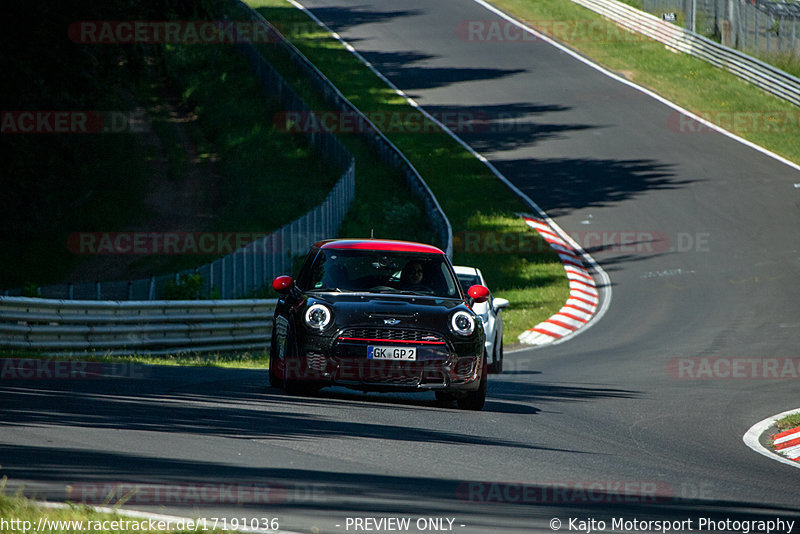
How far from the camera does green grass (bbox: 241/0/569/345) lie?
28.2 meters

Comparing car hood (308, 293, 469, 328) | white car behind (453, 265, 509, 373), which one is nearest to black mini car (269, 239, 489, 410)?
car hood (308, 293, 469, 328)

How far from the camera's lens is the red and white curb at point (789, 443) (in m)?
10.9

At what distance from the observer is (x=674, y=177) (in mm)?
38281

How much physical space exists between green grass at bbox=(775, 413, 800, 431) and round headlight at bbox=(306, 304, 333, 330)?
4926 millimetres

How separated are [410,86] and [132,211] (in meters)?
16.5

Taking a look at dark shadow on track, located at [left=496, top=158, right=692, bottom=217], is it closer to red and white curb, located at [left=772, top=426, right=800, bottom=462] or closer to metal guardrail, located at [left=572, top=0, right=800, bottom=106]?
metal guardrail, located at [left=572, top=0, right=800, bottom=106]

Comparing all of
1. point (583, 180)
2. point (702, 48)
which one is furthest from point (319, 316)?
point (702, 48)

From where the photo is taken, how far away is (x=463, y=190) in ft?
124

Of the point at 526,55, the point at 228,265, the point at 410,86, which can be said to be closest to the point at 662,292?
the point at 228,265

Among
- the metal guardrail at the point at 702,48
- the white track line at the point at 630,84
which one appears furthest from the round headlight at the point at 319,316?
the metal guardrail at the point at 702,48

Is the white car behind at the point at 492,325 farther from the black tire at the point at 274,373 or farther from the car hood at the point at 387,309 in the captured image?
the car hood at the point at 387,309

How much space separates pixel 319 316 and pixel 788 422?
5.13 m

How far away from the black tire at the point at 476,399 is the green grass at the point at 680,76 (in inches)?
1222

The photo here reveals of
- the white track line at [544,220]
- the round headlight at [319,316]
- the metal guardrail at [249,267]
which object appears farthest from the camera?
the white track line at [544,220]
